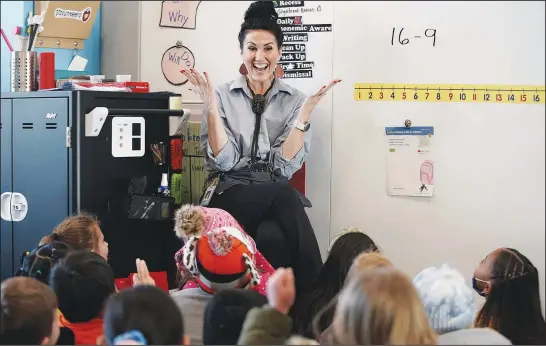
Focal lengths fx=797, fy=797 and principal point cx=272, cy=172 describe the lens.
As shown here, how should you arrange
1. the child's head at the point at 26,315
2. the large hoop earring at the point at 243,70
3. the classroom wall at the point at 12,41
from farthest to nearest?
the classroom wall at the point at 12,41, the large hoop earring at the point at 243,70, the child's head at the point at 26,315

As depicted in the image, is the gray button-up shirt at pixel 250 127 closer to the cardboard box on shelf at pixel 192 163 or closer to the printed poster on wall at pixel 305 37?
the printed poster on wall at pixel 305 37

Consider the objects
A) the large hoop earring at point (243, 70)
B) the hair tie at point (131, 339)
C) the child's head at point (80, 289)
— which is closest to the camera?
the hair tie at point (131, 339)

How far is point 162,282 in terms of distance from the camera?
2.86m

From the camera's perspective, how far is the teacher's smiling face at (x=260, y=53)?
9.77ft

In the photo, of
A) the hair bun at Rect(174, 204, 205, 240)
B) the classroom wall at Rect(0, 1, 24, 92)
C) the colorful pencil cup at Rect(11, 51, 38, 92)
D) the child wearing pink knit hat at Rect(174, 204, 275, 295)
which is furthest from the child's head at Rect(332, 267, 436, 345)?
the classroom wall at Rect(0, 1, 24, 92)

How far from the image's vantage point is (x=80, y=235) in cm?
237

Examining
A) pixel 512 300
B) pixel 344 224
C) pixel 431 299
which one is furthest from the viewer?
pixel 344 224

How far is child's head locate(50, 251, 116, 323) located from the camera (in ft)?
5.82

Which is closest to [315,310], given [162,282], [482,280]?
[482,280]

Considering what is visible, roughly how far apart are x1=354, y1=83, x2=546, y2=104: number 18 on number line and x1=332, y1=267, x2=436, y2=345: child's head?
1.65 meters

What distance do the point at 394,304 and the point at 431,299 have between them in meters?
0.32

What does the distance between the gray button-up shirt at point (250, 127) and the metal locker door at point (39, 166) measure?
51 centimetres

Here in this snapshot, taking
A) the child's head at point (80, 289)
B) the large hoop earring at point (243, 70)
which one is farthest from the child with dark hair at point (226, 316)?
the large hoop earring at point (243, 70)

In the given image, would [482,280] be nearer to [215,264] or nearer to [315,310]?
[315,310]
